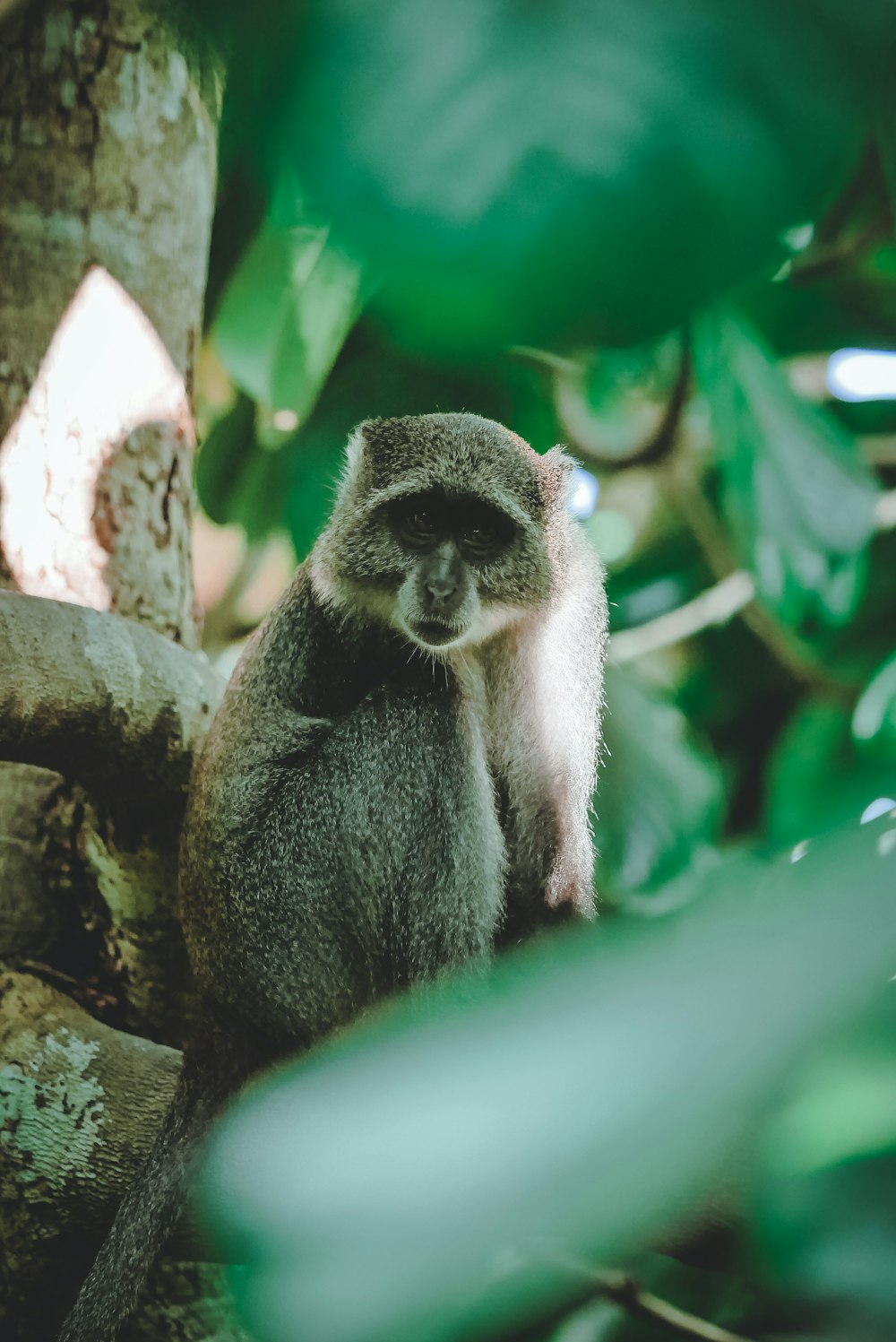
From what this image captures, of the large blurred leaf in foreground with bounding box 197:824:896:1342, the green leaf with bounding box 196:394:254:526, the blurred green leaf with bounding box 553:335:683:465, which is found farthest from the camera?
the green leaf with bounding box 196:394:254:526

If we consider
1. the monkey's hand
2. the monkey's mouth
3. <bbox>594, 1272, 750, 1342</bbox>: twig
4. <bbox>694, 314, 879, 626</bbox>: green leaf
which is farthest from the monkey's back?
Result: <bbox>594, 1272, 750, 1342</bbox>: twig

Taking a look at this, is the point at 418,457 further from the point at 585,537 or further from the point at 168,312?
the point at 168,312

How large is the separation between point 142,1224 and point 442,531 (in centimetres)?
235

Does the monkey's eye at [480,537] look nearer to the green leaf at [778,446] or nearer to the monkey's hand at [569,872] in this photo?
the monkey's hand at [569,872]

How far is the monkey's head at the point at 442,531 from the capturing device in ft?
13.3

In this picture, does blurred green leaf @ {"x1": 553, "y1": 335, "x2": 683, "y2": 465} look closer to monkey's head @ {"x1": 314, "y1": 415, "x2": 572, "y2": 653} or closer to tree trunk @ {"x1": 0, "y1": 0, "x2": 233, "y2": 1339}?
monkey's head @ {"x1": 314, "y1": 415, "x2": 572, "y2": 653}

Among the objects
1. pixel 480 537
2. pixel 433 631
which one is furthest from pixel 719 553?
pixel 433 631

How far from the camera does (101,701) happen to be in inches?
155

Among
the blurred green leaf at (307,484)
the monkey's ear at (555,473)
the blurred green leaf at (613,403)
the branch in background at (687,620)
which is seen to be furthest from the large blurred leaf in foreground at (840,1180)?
the monkey's ear at (555,473)

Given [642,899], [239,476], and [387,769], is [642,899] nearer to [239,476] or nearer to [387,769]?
[387,769]

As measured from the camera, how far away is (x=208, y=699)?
14.7 ft

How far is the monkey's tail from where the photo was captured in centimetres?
319

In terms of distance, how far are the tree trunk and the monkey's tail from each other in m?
0.37

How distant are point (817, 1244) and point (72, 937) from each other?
13.0 feet
